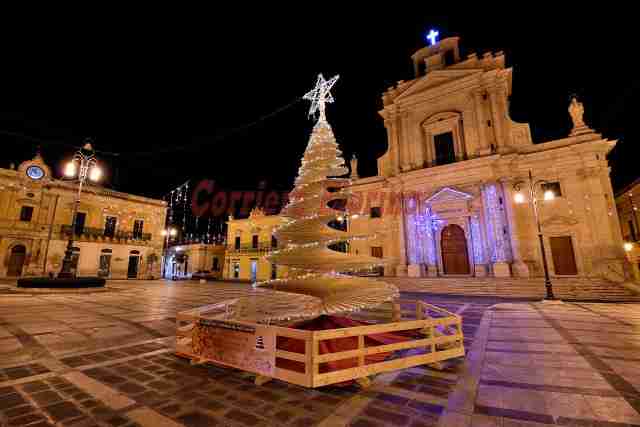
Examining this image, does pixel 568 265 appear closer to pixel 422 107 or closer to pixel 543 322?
A: pixel 543 322

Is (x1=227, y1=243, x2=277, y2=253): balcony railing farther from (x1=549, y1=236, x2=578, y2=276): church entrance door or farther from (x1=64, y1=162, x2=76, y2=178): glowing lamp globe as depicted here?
(x1=549, y1=236, x2=578, y2=276): church entrance door

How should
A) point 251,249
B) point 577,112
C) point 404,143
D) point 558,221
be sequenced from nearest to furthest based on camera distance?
1. point 558,221
2. point 577,112
3. point 404,143
4. point 251,249

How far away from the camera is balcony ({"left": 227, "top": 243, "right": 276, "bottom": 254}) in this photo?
31.8 metres

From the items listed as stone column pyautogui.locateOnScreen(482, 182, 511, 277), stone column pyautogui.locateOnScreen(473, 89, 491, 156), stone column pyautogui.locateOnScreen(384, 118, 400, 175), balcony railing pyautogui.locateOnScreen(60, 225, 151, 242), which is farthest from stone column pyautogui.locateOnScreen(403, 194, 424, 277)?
balcony railing pyautogui.locateOnScreen(60, 225, 151, 242)

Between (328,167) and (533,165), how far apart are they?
730 inches

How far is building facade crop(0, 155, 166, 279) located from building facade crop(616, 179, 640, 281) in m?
45.2

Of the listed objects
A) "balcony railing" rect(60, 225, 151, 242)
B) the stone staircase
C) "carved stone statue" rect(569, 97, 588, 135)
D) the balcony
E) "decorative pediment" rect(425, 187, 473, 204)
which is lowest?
the stone staircase

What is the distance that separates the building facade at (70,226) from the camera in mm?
22953

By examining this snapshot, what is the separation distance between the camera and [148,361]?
170 inches

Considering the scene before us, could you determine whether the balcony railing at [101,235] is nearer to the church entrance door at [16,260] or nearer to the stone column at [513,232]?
the church entrance door at [16,260]

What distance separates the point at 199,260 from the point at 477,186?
1370 inches

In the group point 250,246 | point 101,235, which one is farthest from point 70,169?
point 250,246

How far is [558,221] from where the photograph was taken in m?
16.7

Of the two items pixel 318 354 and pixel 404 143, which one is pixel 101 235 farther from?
pixel 318 354
